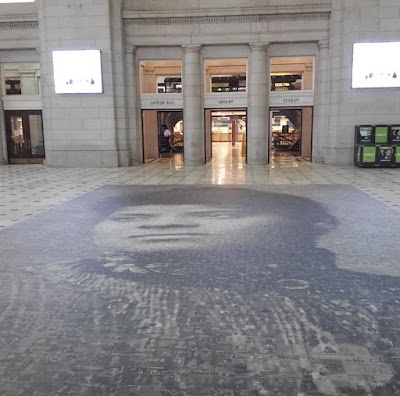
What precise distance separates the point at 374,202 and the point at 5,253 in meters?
7.31

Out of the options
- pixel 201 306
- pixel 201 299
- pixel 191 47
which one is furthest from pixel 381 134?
pixel 201 306

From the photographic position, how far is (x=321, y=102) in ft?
58.9

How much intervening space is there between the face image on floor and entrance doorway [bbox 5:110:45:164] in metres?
13.4

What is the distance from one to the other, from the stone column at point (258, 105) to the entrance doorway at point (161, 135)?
5.17 metres

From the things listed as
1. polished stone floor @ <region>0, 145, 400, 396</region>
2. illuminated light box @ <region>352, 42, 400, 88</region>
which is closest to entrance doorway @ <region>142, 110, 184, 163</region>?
illuminated light box @ <region>352, 42, 400, 88</region>

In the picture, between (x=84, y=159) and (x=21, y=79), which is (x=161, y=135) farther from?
(x=21, y=79)

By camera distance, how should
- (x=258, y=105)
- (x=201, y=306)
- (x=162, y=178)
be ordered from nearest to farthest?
(x=201, y=306)
(x=162, y=178)
(x=258, y=105)

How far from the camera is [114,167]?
58.5 ft

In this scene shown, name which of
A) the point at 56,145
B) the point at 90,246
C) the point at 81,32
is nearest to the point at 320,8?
the point at 81,32

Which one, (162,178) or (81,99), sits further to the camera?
(81,99)

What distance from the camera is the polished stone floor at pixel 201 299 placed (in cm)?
303

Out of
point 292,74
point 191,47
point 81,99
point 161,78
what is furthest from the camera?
point 161,78

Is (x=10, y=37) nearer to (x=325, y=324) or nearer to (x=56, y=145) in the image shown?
(x=56, y=145)

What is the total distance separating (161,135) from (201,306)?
2239cm
